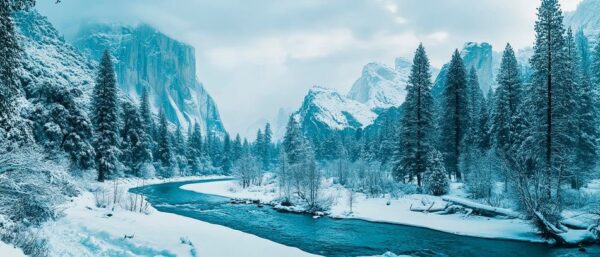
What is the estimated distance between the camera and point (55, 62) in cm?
13600

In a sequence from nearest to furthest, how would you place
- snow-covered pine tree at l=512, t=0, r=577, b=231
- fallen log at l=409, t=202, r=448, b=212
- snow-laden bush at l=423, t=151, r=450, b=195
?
snow-covered pine tree at l=512, t=0, r=577, b=231, fallen log at l=409, t=202, r=448, b=212, snow-laden bush at l=423, t=151, r=450, b=195

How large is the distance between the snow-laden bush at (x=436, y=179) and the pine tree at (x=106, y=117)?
3547 cm

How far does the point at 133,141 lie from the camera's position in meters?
62.0

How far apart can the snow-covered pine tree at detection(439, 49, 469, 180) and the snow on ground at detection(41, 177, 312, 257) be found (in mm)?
30117

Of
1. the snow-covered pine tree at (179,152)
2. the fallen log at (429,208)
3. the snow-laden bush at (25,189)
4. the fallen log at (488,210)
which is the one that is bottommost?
the fallen log at (429,208)

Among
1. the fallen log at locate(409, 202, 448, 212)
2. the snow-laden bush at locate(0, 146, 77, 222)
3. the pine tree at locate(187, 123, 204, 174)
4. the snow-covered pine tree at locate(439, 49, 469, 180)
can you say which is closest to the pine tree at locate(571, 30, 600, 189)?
the snow-covered pine tree at locate(439, 49, 469, 180)

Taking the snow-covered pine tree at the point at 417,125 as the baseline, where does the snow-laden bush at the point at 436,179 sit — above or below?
below

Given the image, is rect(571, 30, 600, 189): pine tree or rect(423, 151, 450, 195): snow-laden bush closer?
rect(423, 151, 450, 195): snow-laden bush

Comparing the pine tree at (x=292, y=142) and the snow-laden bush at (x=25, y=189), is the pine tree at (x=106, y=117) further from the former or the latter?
the pine tree at (x=292, y=142)

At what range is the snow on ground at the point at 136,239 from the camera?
537 inches

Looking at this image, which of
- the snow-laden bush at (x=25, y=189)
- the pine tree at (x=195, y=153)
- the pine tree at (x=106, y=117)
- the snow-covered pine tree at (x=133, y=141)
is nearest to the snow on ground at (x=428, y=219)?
the snow-laden bush at (x=25, y=189)

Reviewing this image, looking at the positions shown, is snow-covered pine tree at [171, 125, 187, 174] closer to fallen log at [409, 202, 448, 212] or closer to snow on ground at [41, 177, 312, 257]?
fallen log at [409, 202, 448, 212]

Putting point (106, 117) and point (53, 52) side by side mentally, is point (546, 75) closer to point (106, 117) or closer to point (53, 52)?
point (106, 117)

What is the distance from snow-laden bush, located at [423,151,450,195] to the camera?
32.3 m
